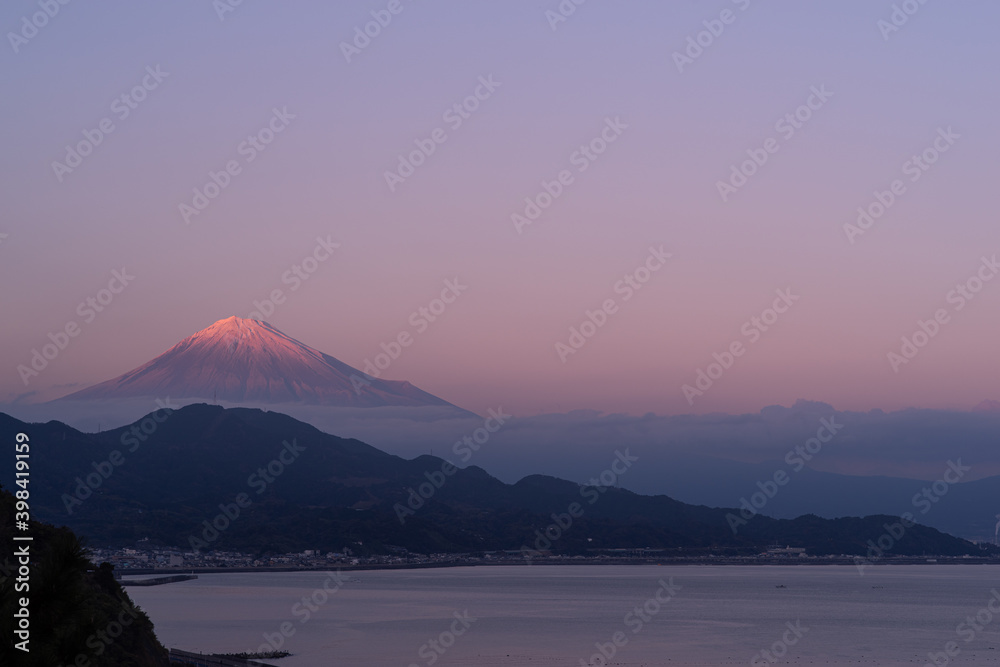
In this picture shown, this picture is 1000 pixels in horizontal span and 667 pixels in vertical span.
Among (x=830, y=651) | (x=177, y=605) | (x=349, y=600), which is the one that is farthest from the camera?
(x=349, y=600)

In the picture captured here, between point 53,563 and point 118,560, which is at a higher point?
point 53,563

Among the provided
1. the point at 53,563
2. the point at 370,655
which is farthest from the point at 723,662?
the point at 53,563

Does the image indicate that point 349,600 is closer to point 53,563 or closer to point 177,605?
point 177,605

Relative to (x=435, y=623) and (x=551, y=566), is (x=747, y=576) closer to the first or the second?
(x=551, y=566)

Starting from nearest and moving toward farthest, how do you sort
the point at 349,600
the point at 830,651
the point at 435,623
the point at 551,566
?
the point at 830,651
the point at 435,623
the point at 349,600
the point at 551,566

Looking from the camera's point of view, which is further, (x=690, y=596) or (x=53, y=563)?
(x=690, y=596)

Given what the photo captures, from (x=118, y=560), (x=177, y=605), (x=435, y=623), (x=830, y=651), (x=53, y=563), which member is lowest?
(x=118, y=560)
